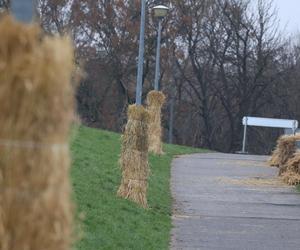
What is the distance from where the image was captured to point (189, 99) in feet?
188

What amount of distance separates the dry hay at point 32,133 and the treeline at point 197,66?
47.3 metres

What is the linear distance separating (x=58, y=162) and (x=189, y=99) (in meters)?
53.9

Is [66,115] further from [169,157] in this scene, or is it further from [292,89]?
[292,89]

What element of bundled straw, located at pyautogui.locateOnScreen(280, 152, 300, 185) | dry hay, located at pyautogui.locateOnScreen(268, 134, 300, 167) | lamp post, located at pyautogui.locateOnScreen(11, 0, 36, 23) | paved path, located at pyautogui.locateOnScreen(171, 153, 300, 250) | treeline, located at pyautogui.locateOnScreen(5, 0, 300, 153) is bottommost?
paved path, located at pyautogui.locateOnScreen(171, 153, 300, 250)

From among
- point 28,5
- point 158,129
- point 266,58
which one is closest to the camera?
point 28,5

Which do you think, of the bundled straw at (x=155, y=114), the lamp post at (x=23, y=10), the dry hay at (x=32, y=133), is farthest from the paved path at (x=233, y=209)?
the dry hay at (x=32, y=133)

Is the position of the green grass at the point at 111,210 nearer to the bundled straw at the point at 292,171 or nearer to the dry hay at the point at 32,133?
the bundled straw at the point at 292,171

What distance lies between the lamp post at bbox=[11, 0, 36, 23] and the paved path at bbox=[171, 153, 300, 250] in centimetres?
785

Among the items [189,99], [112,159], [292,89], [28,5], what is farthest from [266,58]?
[28,5]

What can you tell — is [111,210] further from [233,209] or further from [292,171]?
[292,171]

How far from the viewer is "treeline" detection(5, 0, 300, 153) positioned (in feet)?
172

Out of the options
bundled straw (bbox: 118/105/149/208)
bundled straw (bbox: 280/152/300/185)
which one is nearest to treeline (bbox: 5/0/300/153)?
bundled straw (bbox: 280/152/300/185)

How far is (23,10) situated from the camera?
13.2 ft

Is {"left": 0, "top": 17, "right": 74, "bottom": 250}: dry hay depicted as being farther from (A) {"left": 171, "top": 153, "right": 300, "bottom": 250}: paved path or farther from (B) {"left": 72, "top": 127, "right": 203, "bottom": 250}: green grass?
(A) {"left": 171, "top": 153, "right": 300, "bottom": 250}: paved path
